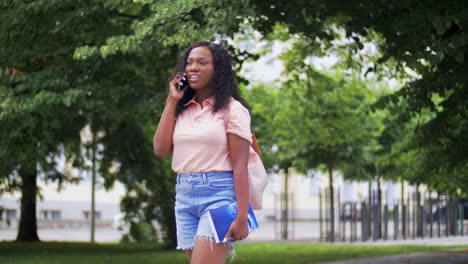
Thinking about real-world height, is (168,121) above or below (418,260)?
above

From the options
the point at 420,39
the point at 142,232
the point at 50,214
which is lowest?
the point at 50,214

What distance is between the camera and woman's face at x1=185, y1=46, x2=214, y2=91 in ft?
14.8

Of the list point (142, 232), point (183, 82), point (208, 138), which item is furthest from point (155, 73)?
point (208, 138)

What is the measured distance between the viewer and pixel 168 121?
4582 mm

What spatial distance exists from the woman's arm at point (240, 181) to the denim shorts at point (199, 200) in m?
0.07

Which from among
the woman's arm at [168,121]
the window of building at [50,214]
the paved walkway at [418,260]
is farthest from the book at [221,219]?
the window of building at [50,214]

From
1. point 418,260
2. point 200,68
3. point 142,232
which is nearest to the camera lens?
point 200,68

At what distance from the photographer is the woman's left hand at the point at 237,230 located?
14.3 feet

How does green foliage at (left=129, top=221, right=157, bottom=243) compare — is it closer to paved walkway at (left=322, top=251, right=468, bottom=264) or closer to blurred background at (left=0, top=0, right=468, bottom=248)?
blurred background at (left=0, top=0, right=468, bottom=248)

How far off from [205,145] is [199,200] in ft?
0.84

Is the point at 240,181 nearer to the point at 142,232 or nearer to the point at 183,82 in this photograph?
the point at 183,82

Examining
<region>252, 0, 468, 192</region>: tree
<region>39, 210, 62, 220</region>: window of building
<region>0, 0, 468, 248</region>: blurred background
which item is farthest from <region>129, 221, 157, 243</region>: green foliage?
<region>39, 210, 62, 220</region>: window of building

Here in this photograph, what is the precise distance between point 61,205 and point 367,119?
29747 mm

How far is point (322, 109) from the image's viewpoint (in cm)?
2778
